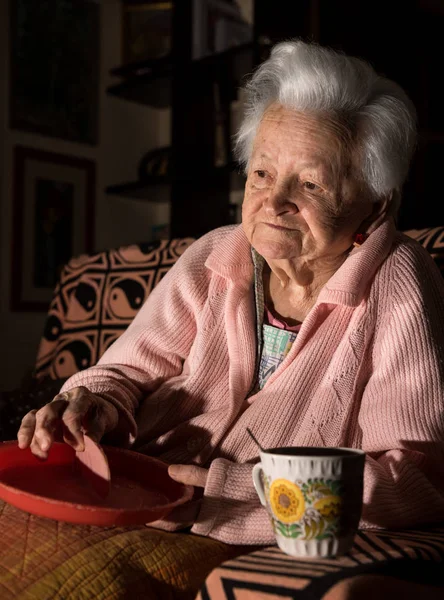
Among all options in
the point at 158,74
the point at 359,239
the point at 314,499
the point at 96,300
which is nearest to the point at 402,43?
the point at 158,74

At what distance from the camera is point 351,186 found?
1438 millimetres

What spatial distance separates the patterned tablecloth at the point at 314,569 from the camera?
33.5 inches

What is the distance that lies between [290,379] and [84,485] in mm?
405

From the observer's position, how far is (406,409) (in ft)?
4.01

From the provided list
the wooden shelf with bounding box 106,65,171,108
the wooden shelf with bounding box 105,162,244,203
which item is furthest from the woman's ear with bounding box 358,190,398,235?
the wooden shelf with bounding box 106,65,171,108

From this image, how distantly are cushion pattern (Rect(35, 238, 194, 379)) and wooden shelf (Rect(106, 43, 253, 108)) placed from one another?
3.80ft

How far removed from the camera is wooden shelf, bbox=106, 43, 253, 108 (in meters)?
2.98

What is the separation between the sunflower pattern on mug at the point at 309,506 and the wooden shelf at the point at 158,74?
229 centimetres

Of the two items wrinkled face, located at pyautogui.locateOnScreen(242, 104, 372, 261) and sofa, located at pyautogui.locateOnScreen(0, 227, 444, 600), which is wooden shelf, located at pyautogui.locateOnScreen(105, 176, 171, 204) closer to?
wrinkled face, located at pyautogui.locateOnScreen(242, 104, 372, 261)

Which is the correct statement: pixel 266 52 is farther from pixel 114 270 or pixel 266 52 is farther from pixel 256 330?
pixel 256 330

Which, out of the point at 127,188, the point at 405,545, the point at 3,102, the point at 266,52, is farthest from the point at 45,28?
the point at 405,545

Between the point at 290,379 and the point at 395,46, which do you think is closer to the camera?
the point at 290,379

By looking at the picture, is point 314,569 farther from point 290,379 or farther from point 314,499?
point 290,379

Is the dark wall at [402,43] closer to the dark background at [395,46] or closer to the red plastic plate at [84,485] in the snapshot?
the dark background at [395,46]
